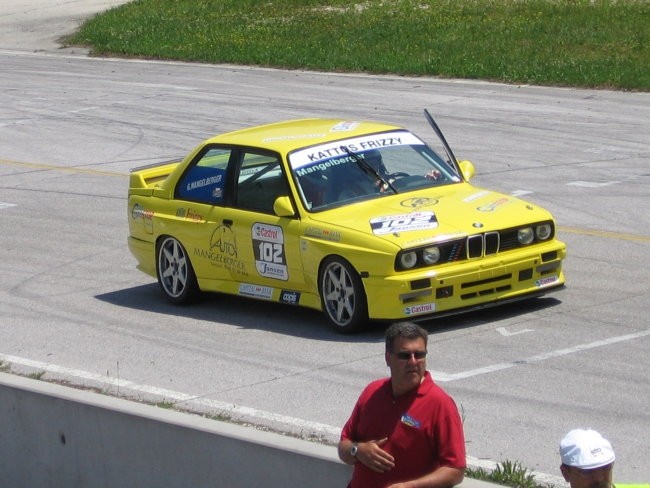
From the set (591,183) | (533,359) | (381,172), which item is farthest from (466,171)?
(591,183)

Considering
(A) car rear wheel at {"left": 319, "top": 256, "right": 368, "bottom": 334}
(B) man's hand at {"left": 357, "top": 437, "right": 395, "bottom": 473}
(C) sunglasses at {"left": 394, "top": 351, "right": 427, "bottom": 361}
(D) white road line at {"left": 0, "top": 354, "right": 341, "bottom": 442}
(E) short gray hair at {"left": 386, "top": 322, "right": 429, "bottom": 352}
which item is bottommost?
(D) white road line at {"left": 0, "top": 354, "right": 341, "bottom": 442}

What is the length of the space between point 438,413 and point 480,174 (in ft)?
39.7

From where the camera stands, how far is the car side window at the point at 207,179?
1171 cm

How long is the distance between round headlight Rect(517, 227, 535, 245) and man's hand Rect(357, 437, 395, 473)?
5.09 m

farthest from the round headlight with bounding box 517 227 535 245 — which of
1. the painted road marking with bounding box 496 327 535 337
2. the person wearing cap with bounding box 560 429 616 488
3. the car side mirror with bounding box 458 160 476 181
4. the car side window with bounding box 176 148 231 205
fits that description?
the person wearing cap with bounding box 560 429 616 488

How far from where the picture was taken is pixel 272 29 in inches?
1396

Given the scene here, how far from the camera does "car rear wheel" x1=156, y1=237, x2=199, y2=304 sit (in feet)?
39.2

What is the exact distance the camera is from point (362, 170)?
11172mm

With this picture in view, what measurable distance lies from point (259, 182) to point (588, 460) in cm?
706

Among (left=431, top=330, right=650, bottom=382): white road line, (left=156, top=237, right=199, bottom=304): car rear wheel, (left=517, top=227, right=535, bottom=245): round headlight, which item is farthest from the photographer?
(left=156, top=237, right=199, bottom=304): car rear wheel

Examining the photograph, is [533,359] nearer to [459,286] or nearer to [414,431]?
[459,286]

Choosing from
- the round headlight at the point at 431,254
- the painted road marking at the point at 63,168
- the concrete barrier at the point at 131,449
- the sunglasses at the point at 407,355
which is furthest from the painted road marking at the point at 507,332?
the painted road marking at the point at 63,168

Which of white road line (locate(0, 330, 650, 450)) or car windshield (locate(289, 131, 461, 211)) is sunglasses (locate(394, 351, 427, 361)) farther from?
car windshield (locate(289, 131, 461, 211))

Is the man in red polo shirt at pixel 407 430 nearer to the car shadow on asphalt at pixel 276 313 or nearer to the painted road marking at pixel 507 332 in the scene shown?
the painted road marking at pixel 507 332
